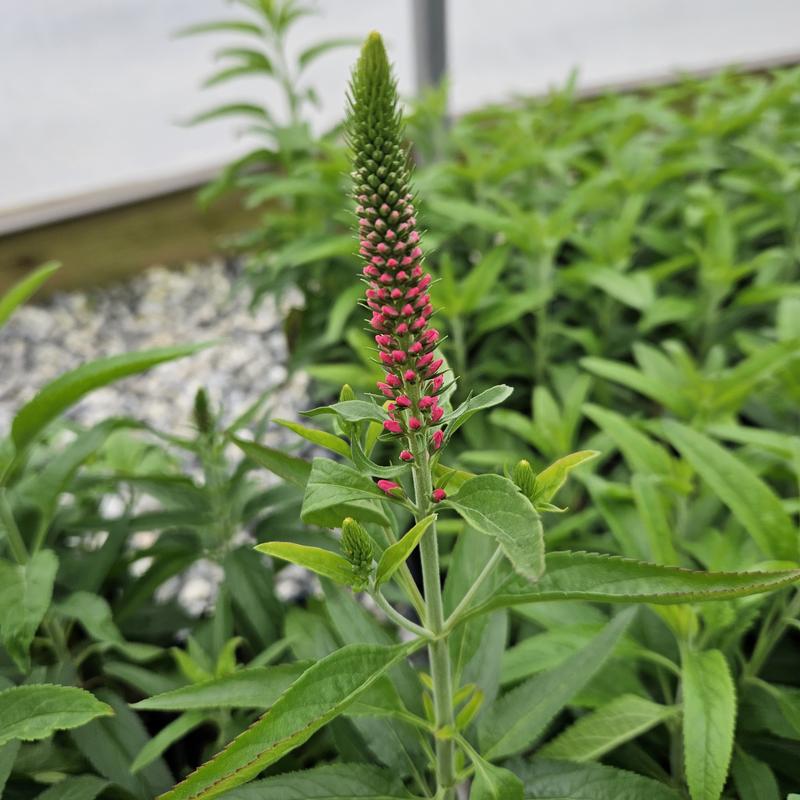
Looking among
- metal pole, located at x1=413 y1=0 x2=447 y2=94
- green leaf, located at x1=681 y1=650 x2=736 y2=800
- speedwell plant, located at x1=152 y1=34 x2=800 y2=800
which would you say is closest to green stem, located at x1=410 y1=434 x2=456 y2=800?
speedwell plant, located at x1=152 y1=34 x2=800 y2=800

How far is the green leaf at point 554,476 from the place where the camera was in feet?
2.33

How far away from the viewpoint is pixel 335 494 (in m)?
0.62

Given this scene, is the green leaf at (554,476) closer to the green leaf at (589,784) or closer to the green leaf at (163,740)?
the green leaf at (589,784)

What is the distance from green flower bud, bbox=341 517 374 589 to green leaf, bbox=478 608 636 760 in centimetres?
36

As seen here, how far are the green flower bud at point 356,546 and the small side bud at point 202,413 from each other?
1.71ft

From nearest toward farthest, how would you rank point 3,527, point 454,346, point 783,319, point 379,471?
point 379,471
point 3,527
point 783,319
point 454,346

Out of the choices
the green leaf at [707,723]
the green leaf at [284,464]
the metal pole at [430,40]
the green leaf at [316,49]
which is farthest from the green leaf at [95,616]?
the metal pole at [430,40]

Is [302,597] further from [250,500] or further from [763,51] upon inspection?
[763,51]

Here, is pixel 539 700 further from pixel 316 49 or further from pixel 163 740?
pixel 316 49

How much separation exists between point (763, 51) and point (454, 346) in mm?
3669

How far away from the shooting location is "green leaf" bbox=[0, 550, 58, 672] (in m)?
0.86

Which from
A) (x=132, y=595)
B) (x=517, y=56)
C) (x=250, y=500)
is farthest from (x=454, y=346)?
(x=517, y=56)

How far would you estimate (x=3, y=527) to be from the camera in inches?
40.6

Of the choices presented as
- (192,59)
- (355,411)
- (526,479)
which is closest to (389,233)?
(355,411)
